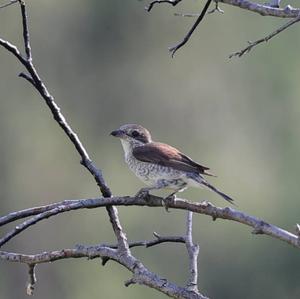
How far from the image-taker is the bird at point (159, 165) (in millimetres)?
5602

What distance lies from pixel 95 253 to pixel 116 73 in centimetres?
2410

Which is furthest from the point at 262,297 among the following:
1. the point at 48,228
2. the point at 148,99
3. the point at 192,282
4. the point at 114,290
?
the point at 192,282

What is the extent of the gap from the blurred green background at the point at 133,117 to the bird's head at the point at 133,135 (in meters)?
15.8

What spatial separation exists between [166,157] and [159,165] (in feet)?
0.19

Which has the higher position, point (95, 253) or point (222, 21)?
point (222, 21)

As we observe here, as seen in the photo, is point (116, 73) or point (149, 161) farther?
point (116, 73)

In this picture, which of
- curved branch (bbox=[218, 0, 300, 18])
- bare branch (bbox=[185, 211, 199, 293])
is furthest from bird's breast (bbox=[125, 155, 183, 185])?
curved branch (bbox=[218, 0, 300, 18])

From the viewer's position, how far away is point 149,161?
593 centimetres

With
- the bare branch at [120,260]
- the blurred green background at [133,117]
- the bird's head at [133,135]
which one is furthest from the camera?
the blurred green background at [133,117]

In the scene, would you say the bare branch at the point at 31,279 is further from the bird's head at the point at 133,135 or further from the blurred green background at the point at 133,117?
the blurred green background at the point at 133,117

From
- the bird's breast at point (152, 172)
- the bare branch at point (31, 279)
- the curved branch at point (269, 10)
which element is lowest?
the bare branch at point (31, 279)

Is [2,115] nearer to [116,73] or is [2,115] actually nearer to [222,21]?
[116,73]

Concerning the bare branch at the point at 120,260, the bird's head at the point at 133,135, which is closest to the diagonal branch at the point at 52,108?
the bare branch at the point at 120,260

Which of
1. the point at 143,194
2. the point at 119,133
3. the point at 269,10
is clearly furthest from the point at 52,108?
the point at 119,133
